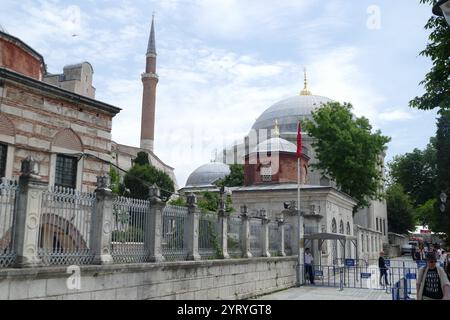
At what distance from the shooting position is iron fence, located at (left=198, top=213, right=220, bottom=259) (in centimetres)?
1273

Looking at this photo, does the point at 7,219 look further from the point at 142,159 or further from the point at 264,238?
the point at 142,159

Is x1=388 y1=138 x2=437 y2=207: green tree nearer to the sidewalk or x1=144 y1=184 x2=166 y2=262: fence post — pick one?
the sidewalk

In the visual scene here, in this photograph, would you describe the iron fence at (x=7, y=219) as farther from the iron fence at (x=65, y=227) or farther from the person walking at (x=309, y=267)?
the person walking at (x=309, y=267)

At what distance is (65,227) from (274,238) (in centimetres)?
1116

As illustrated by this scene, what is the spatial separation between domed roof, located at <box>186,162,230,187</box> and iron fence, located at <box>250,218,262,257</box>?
3835 cm

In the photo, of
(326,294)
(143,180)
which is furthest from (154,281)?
(143,180)

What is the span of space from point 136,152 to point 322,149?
95.1ft

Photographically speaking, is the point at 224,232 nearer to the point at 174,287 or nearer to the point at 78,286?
the point at 174,287

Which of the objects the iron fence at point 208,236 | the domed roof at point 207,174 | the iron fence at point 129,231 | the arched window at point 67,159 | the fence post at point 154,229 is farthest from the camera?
the domed roof at point 207,174

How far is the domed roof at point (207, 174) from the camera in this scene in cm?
5616

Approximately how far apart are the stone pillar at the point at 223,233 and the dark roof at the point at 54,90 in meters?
4.77

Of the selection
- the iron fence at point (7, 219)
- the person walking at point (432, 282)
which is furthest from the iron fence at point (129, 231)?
the person walking at point (432, 282)

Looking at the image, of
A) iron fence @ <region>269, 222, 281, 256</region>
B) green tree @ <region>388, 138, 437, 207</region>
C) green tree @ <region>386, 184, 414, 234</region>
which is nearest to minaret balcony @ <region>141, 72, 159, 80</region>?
green tree @ <region>388, 138, 437, 207</region>
